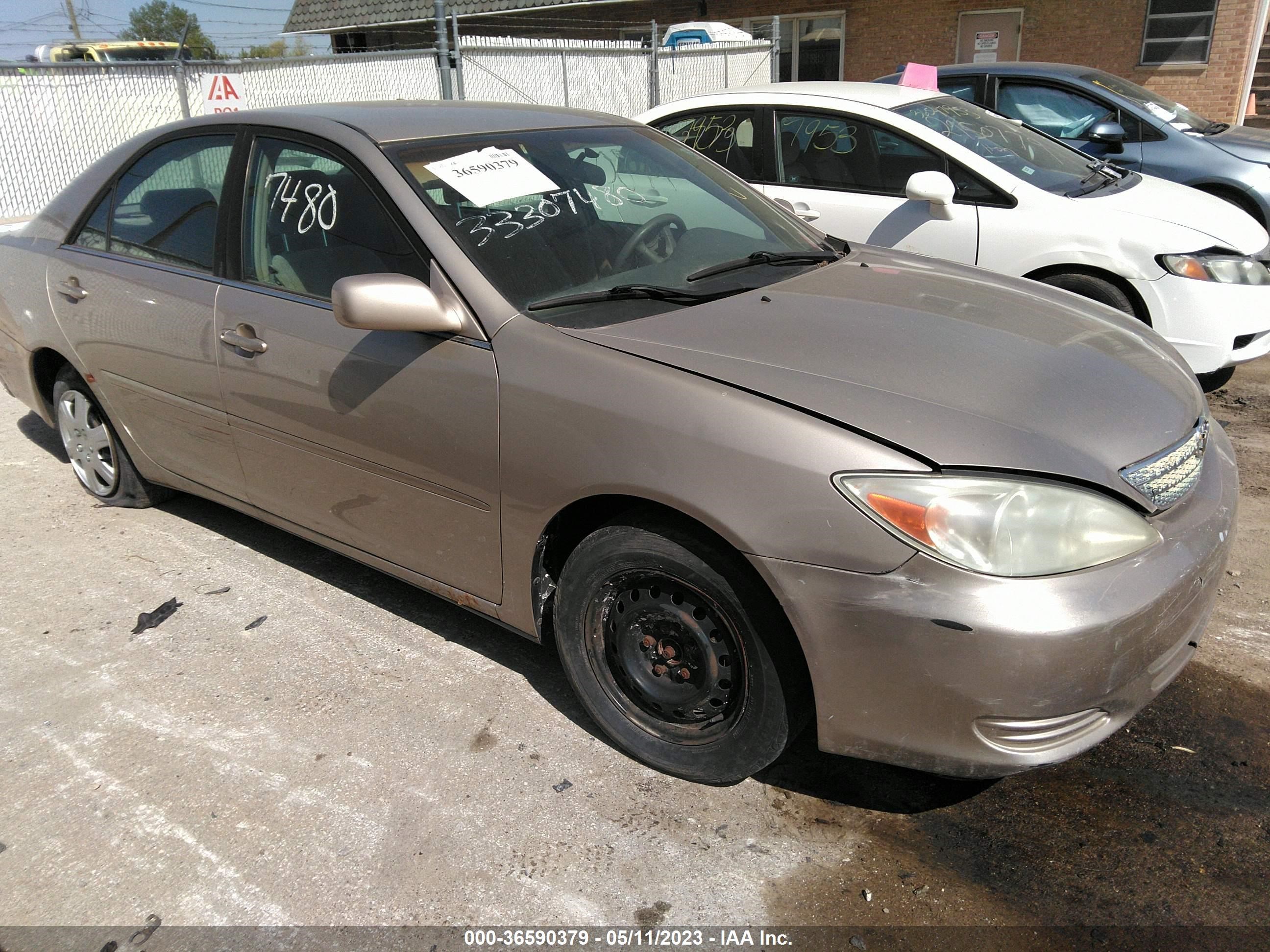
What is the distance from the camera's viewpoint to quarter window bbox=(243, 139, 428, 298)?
120 inches

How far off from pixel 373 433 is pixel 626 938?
1.59 meters

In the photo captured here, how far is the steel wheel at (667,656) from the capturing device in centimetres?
255

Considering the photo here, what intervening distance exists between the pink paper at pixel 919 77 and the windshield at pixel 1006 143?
58 centimetres

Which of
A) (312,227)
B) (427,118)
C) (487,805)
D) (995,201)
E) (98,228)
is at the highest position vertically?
(427,118)

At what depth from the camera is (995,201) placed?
554 centimetres

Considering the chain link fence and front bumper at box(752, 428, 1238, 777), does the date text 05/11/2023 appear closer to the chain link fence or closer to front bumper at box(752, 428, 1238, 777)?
front bumper at box(752, 428, 1238, 777)

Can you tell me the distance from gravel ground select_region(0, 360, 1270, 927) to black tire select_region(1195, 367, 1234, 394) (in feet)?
6.76

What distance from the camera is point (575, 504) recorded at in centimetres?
269

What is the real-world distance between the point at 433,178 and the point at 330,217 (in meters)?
0.40

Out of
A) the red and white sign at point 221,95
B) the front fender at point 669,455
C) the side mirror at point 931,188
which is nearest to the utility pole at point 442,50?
the red and white sign at point 221,95

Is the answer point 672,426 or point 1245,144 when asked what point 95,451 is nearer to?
point 672,426

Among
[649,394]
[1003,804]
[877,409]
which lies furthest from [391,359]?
[1003,804]

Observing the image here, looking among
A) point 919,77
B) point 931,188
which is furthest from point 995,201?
point 919,77

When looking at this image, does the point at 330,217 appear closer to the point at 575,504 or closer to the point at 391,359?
the point at 391,359
